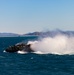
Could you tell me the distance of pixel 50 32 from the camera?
106 meters

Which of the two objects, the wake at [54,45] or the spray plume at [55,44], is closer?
the wake at [54,45]

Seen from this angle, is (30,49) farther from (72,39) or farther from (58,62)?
(58,62)

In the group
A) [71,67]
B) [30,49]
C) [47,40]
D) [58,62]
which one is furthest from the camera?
[47,40]

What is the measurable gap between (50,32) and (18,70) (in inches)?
1979

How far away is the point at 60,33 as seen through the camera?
10650 cm

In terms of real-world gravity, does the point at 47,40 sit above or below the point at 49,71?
above

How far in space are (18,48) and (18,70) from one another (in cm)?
4040

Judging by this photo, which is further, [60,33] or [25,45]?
[60,33]

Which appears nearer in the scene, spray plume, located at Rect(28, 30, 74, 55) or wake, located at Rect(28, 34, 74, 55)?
wake, located at Rect(28, 34, 74, 55)

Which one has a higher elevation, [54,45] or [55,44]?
[55,44]

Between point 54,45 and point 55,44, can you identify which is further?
point 55,44

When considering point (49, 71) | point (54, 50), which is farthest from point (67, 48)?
point (49, 71)

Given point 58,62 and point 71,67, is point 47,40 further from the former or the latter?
point 71,67

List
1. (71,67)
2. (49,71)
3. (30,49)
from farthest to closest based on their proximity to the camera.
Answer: (30,49), (71,67), (49,71)
